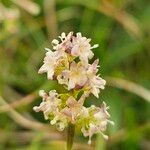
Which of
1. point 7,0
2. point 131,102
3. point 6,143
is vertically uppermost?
point 7,0

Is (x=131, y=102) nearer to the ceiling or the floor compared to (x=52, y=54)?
nearer to the ceiling

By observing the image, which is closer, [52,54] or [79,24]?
[52,54]

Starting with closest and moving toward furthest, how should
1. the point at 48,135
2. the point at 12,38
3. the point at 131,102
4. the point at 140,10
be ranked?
1. the point at 48,135
2. the point at 131,102
3. the point at 12,38
4. the point at 140,10

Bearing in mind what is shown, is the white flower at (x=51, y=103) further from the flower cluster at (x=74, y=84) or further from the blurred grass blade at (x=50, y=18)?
the blurred grass blade at (x=50, y=18)

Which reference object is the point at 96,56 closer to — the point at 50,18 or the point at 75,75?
the point at 50,18

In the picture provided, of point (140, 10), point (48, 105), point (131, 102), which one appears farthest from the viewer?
point (140, 10)

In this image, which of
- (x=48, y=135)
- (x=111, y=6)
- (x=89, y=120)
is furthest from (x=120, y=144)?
(x=89, y=120)

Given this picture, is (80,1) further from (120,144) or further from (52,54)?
(52,54)
